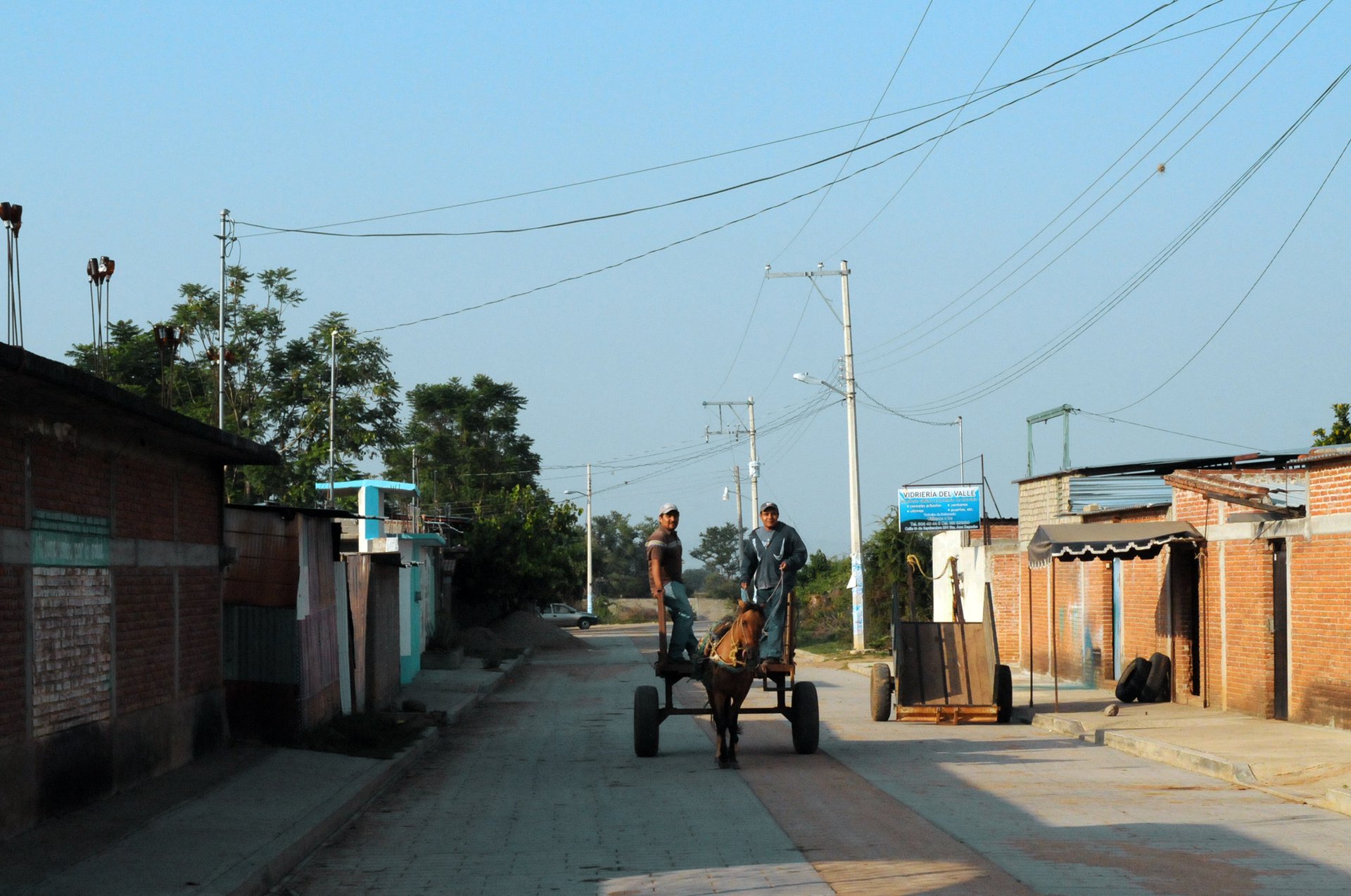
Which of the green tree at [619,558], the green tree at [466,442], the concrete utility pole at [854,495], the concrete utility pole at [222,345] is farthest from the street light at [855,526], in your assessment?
the green tree at [619,558]

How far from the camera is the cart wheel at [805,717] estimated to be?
14.9 metres

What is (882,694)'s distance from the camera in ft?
62.4

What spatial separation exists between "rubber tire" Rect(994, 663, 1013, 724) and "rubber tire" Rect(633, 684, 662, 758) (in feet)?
18.8

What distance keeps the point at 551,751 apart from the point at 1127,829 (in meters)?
8.02

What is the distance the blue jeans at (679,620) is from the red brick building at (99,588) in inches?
180

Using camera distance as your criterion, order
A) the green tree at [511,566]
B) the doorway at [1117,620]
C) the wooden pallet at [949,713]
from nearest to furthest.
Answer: the wooden pallet at [949,713] < the doorway at [1117,620] < the green tree at [511,566]

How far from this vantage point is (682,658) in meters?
15.1

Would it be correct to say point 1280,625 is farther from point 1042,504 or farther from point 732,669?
point 1042,504

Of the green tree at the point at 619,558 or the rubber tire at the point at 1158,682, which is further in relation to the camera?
the green tree at the point at 619,558

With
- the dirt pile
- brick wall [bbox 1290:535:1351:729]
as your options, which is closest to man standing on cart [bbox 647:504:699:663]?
brick wall [bbox 1290:535:1351:729]

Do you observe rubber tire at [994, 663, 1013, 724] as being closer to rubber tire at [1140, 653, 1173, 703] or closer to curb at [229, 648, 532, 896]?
rubber tire at [1140, 653, 1173, 703]

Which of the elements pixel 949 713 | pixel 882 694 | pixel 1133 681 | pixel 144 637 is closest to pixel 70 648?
pixel 144 637

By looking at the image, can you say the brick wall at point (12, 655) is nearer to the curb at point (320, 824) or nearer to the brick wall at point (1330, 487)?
the curb at point (320, 824)

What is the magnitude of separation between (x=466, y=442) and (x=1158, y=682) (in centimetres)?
5557
